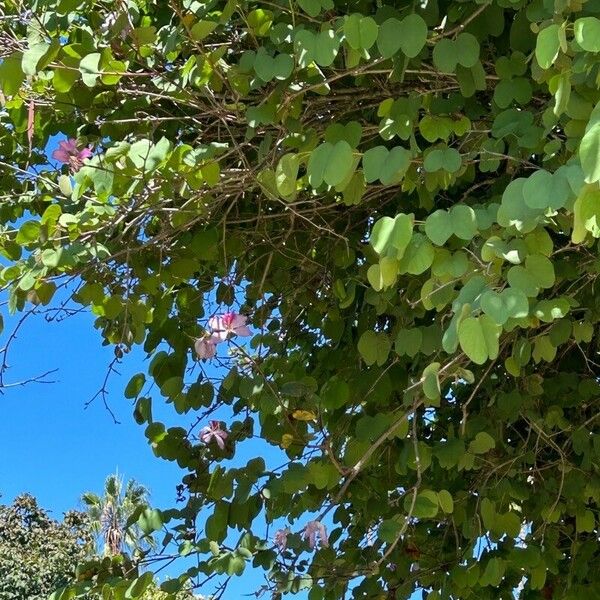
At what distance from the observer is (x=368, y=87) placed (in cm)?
189

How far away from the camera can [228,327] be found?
1793 millimetres

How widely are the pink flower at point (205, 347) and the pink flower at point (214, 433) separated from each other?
273 millimetres

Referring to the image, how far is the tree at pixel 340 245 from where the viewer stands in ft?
4.36

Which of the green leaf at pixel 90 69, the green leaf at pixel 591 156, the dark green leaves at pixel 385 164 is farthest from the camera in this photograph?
the green leaf at pixel 90 69

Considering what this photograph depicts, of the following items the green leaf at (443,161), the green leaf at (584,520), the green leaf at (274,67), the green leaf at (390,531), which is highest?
the green leaf at (274,67)

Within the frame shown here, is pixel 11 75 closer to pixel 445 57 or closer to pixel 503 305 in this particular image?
pixel 445 57

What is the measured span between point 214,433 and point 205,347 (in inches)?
11.4

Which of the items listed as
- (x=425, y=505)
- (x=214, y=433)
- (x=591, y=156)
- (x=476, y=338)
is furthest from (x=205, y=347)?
(x=591, y=156)

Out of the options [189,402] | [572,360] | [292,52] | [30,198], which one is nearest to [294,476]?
[189,402]

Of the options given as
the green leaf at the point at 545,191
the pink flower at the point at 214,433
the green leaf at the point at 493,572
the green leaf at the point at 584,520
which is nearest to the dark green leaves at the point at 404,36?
the green leaf at the point at 545,191

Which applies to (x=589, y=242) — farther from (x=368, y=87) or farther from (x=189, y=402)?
(x=189, y=402)

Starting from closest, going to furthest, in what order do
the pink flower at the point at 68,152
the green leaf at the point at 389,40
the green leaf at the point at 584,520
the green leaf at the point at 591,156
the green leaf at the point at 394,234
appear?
the green leaf at the point at 591,156 → the green leaf at the point at 394,234 → the green leaf at the point at 389,40 → the pink flower at the point at 68,152 → the green leaf at the point at 584,520

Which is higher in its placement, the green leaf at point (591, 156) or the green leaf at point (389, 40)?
the green leaf at point (389, 40)

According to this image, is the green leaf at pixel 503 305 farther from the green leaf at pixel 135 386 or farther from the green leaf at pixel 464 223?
the green leaf at pixel 135 386
